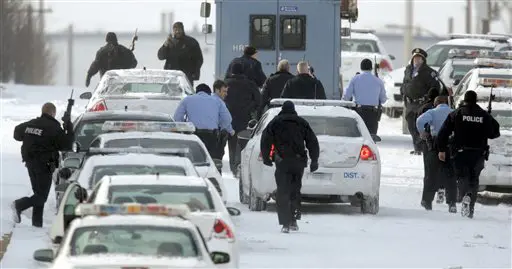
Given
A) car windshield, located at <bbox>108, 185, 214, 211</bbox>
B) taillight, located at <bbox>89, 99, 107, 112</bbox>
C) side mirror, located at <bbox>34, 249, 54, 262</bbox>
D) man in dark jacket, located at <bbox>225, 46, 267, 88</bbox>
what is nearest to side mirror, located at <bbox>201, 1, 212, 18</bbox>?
man in dark jacket, located at <bbox>225, 46, 267, 88</bbox>

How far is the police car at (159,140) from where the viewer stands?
2042cm

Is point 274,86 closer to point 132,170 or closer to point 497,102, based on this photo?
point 497,102

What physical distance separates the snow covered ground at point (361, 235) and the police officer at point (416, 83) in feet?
6.63

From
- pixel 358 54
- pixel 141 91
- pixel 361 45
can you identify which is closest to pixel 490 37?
pixel 358 54

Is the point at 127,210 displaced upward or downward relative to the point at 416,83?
upward

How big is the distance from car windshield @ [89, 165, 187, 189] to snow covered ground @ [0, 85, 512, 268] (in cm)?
96

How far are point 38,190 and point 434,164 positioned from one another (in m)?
5.73

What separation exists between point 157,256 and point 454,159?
11.3 m

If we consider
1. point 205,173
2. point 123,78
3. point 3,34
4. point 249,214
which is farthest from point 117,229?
point 3,34

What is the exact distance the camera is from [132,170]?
17.8 metres

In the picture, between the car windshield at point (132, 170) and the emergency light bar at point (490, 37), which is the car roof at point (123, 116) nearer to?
the car windshield at point (132, 170)

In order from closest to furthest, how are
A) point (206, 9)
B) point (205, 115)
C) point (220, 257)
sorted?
point (220, 257), point (205, 115), point (206, 9)

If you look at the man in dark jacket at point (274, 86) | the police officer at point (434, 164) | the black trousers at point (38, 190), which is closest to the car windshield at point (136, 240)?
the black trousers at point (38, 190)

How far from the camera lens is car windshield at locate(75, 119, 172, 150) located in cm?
2308
